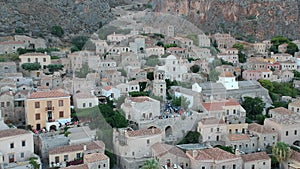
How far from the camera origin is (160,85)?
21578 mm

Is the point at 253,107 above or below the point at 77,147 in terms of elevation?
above

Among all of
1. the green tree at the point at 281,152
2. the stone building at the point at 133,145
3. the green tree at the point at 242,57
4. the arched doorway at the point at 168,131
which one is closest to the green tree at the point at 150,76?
the arched doorway at the point at 168,131

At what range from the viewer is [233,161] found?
16.5 metres

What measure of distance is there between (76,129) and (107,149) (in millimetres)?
1713

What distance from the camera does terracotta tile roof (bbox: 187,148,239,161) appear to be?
53.4ft

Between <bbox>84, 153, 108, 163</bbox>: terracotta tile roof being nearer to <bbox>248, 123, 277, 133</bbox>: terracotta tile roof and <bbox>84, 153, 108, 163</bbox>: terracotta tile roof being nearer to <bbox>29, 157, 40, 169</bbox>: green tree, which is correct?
<bbox>29, 157, 40, 169</bbox>: green tree

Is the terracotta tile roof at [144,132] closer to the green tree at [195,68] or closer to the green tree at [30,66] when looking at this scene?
the green tree at [195,68]

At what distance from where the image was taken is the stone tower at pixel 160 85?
2139 cm

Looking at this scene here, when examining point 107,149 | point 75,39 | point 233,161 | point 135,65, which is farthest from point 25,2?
point 233,161

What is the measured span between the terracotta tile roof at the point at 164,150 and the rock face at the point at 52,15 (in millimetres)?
26293

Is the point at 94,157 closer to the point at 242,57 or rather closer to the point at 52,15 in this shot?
the point at 242,57

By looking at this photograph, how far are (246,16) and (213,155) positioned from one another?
40.4 m

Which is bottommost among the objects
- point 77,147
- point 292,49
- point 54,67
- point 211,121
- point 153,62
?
point 77,147

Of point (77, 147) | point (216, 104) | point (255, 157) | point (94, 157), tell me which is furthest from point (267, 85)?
point (94, 157)
